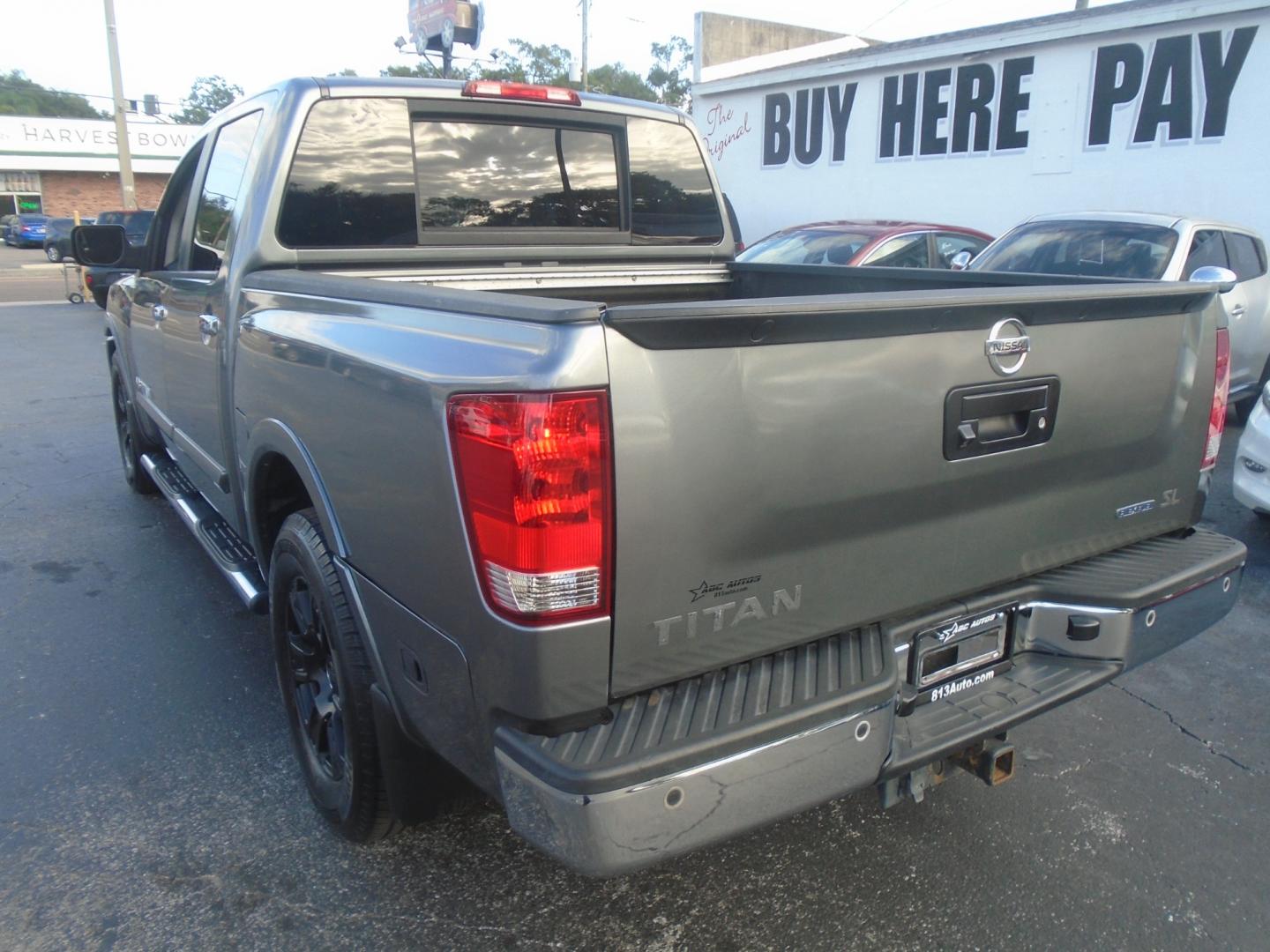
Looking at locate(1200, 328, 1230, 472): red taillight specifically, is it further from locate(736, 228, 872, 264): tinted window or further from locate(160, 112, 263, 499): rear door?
locate(736, 228, 872, 264): tinted window

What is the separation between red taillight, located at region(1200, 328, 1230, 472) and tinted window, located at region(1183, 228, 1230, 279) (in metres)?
5.12

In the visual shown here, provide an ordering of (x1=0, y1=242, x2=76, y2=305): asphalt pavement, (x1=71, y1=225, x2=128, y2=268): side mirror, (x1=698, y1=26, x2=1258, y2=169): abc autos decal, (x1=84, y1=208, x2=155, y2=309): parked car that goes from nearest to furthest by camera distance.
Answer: (x1=71, y1=225, x2=128, y2=268): side mirror < (x1=84, y1=208, x2=155, y2=309): parked car < (x1=698, y1=26, x2=1258, y2=169): abc autos decal < (x1=0, y1=242, x2=76, y2=305): asphalt pavement

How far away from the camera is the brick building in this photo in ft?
157

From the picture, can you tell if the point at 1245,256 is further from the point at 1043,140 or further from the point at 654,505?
the point at 654,505

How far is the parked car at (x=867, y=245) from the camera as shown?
912cm

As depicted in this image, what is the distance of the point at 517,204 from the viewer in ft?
12.4

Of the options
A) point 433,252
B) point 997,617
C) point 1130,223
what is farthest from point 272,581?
point 1130,223

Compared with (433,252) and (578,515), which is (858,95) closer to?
(433,252)

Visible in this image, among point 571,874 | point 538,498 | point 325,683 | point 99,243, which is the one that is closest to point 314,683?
point 325,683

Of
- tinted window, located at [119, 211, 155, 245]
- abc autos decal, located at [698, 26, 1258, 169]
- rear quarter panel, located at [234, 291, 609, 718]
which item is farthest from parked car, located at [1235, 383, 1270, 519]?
tinted window, located at [119, 211, 155, 245]

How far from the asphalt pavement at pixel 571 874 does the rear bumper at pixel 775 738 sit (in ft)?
1.85

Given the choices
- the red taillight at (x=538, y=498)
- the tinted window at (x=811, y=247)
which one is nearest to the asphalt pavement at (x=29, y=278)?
the tinted window at (x=811, y=247)

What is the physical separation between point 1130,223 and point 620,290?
5532 millimetres

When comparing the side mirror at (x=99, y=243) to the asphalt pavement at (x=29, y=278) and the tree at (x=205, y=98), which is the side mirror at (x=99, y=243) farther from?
the tree at (x=205, y=98)
